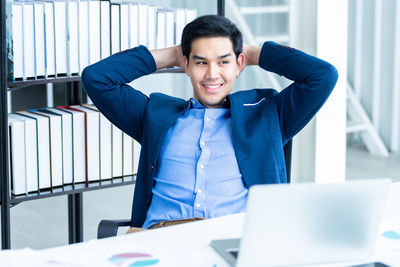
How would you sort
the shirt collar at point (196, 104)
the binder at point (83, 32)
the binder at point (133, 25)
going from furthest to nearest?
the binder at point (133, 25) → the binder at point (83, 32) → the shirt collar at point (196, 104)

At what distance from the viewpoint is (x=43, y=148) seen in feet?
8.65

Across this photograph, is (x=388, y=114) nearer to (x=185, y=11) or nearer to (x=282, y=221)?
(x=185, y=11)

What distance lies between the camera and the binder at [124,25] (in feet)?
8.98

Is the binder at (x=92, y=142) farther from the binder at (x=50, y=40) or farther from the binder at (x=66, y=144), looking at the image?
the binder at (x=50, y=40)

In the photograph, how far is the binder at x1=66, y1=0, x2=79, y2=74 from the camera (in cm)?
262

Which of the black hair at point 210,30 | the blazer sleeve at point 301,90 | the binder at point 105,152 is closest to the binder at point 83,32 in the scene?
the binder at point 105,152

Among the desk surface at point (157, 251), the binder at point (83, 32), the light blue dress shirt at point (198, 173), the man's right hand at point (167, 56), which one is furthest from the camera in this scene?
the binder at point (83, 32)

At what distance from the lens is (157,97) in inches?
86.3

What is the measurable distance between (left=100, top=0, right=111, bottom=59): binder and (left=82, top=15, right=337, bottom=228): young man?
57cm

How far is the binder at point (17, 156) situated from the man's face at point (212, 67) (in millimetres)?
796

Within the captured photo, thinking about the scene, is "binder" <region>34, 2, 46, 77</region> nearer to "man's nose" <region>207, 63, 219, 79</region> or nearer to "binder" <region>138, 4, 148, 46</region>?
"binder" <region>138, 4, 148, 46</region>

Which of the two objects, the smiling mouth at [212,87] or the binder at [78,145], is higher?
the smiling mouth at [212,87]

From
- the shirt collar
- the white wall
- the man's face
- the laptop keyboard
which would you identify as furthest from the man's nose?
the white wall

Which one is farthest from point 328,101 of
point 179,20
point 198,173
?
point 198,173
